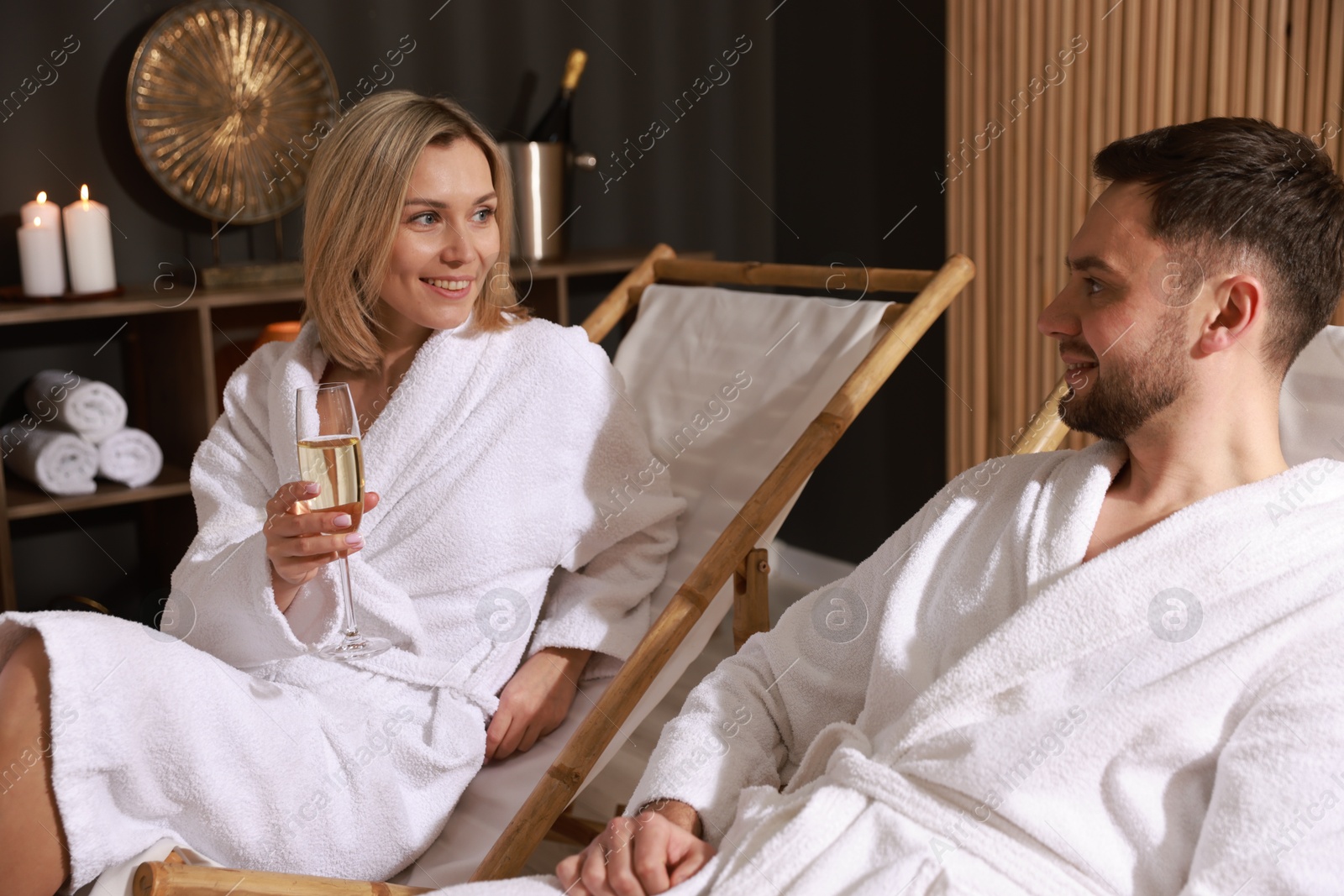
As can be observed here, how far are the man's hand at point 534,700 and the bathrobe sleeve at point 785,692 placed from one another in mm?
416

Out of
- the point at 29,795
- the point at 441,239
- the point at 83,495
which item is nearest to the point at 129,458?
the point at 83,495

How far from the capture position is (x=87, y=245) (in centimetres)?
254

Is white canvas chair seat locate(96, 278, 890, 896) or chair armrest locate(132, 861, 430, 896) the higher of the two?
white canvas chair seat locate(96, 278, 890, 896)

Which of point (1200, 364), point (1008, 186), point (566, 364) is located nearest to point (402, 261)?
point (566, 364)

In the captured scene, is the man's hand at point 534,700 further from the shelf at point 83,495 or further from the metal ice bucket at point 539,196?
the metal ice bucket at point 539,196

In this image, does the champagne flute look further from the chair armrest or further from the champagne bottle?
the champagne bottle

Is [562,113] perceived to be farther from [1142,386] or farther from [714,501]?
[1142,386]

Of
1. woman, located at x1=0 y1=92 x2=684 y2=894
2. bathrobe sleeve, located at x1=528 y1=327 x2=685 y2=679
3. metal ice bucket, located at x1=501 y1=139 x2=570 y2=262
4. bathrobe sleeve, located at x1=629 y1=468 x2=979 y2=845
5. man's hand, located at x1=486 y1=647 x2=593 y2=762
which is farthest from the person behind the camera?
metal ice bucket, located at x1=501 y1=139 x2=570 y2=262

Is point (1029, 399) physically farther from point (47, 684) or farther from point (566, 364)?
point (47, 684)

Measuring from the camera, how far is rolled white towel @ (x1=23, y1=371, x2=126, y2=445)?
2.56 metres

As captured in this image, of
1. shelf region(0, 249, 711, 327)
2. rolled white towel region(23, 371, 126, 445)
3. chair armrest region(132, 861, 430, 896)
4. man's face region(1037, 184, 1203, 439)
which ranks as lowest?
chair armrest region(132, 861, 430, 896)

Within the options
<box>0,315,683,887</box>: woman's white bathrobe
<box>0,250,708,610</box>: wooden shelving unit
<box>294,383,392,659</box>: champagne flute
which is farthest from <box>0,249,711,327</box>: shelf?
<box>294,383,392,659</box>: champagne flute

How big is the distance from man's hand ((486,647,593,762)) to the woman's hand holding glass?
0.33 m

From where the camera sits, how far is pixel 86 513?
2879 millimetres
